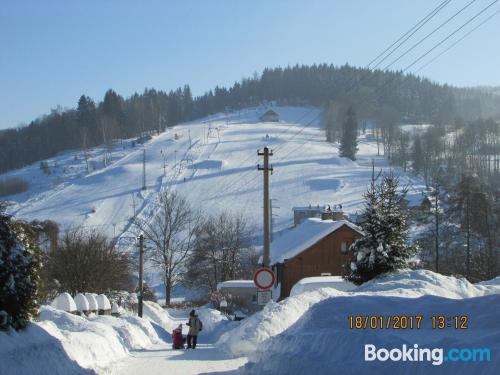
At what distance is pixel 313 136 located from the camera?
538 feet

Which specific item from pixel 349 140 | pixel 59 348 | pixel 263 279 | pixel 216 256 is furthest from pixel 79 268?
pixel 349 140

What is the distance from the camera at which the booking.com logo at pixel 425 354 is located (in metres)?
8.22

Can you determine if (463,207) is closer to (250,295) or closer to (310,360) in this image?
(250,295)

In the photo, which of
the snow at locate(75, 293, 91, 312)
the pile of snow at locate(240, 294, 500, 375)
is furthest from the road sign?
the snow at locate(75, 293, 91, 312)

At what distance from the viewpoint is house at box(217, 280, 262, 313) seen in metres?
53.9

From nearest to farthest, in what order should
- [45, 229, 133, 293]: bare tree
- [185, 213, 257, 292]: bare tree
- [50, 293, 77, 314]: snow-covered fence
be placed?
[50, 293, 77, 314]: snow-covered fence < [45, 229, 133, 293]: bare tree < [185, 213, 257, 292]: bare tree

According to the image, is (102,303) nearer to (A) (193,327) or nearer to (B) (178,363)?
(A) (193,327)

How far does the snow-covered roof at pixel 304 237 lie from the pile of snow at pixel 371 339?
3177 centimetres

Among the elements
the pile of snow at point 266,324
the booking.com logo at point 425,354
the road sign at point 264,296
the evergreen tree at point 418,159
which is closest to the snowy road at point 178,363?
the pile of snow at point 266,324

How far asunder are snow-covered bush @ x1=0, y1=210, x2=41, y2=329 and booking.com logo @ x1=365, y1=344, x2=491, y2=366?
721cm

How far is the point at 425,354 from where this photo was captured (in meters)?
9.05

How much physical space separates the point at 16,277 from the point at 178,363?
542 cm

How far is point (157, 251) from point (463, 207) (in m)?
30.3

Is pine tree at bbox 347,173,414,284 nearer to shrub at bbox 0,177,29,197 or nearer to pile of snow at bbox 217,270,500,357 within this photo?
pile of snow at bbox 217,270,500,357
